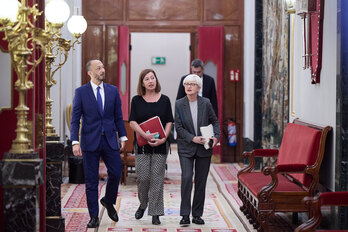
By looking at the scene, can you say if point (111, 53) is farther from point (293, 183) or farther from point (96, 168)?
point (293, 183)

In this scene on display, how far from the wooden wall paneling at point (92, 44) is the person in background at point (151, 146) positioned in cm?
636

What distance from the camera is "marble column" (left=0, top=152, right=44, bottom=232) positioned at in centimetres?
441

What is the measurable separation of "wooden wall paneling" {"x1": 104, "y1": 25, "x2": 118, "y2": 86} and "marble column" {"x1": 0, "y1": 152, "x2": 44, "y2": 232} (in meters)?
9.14

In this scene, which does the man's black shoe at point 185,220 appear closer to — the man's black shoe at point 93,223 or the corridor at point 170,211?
the corridor at point 170,211

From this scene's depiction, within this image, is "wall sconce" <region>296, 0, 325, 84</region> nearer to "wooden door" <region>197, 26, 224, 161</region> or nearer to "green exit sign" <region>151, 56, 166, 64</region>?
"wooden door" <region>197, 26, 224, 161</region>

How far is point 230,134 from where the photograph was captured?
1335 centimetres

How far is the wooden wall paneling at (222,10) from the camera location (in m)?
13.5

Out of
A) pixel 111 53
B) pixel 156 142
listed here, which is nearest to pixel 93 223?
pixel 156 142

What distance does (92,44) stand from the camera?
530 inches

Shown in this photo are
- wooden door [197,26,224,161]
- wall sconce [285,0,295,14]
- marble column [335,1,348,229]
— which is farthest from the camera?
wooden door [197,26,224,161]

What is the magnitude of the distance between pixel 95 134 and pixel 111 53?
6762 millimetres

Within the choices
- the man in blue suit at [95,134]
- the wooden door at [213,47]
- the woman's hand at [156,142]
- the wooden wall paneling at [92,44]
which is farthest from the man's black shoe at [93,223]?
the wooden wall paneling at [92,44]

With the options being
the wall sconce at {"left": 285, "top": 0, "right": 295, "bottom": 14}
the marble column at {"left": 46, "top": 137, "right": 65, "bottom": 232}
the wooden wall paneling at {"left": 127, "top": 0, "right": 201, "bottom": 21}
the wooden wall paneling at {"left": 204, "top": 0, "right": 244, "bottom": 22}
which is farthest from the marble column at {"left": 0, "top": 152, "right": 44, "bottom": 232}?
the wooden wall paneling at {"left": 204, "top": 0, "right": 244, "bottom": 22}

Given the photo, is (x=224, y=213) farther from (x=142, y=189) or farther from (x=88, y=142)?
(x=88, y=142)
